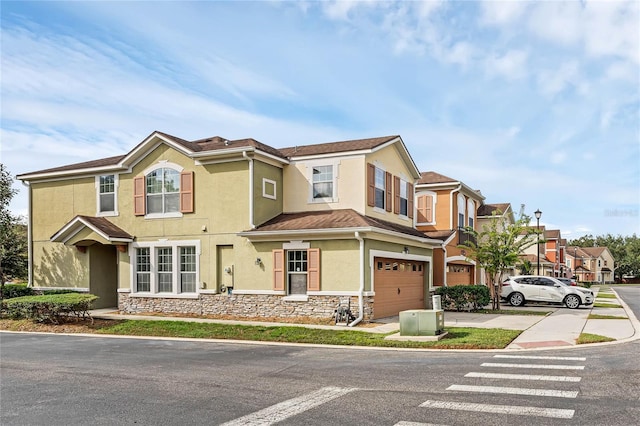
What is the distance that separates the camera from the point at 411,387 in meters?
9.20

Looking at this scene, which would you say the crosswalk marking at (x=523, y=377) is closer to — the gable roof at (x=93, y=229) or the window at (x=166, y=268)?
the window at (x=166, y=268)

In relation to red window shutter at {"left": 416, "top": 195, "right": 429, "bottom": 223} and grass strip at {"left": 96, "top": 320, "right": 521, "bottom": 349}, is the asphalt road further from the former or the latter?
red window shutter at {"left": 416, "top": 195, "right": 429, "bottom": 223}

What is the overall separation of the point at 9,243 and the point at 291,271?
1475 cm

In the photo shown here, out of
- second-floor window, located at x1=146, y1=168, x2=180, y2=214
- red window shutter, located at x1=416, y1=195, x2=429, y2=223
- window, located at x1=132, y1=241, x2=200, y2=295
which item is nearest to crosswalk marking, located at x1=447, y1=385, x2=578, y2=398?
window, located at x1=132, y1=241, x2=200, y2=295

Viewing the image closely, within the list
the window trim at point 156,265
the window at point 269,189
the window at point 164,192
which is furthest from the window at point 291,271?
the window at point 164,192

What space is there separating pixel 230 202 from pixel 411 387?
13370 millimetres

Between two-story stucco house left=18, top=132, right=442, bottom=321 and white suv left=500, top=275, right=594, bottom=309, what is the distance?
5371 millimetres

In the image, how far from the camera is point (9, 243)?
25984mm

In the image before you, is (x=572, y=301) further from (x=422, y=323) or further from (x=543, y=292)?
(x=422, y=323)

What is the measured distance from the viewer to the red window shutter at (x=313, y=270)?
19156 mm

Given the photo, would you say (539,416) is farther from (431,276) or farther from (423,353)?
(431,276)

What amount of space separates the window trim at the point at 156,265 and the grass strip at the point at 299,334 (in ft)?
9.08

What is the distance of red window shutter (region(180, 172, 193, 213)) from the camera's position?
865 inches

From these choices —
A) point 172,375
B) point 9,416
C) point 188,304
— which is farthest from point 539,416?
point 188,304
